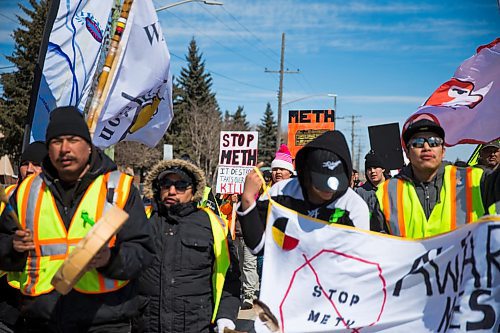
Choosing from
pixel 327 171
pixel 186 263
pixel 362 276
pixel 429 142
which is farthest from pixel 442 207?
pixel 186 263

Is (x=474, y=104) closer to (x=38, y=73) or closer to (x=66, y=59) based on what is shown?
(x=66, y=59)

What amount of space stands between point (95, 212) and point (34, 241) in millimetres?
342

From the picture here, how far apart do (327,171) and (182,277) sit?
112 cm

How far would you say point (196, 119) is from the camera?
164 ft

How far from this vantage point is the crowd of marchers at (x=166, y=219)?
3.10 metres

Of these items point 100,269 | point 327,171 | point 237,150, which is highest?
point 237,150

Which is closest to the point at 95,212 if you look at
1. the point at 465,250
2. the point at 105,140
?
the point at 465,250

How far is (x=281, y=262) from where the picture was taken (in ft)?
12.0

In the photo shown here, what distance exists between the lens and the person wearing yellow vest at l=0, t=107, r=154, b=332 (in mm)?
3086

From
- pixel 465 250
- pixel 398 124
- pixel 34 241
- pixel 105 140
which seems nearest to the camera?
pixel 34 241

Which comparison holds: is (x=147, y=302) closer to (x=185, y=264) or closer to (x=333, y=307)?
(x=185, y=264)

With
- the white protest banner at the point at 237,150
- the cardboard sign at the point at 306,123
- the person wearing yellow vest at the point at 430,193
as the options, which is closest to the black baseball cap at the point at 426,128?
the person wearing yellow vest at the point at 430,193

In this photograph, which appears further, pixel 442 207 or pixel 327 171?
pixel 442 207

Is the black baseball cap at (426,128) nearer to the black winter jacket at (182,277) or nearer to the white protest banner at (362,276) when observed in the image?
the white protest banner at (362,276)
